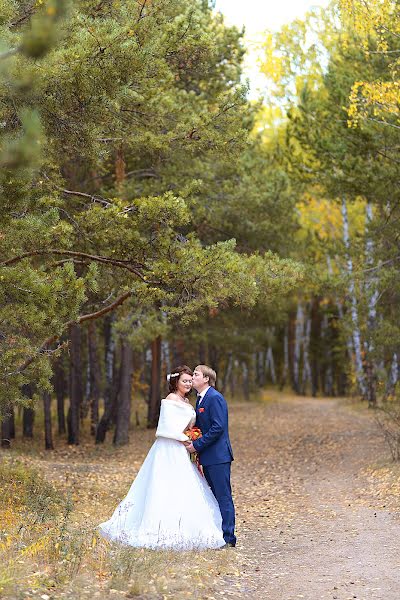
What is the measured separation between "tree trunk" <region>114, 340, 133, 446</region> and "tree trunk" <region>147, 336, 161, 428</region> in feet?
9.57

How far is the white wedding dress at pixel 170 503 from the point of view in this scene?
26.0 feet

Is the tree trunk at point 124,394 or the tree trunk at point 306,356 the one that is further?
the tree trunk at point 306,356

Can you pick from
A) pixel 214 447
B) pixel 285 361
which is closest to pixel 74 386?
pixel 214 447

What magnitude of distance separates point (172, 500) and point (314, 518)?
3.18 metres

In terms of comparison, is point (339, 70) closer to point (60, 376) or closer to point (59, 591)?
point (60, 376)

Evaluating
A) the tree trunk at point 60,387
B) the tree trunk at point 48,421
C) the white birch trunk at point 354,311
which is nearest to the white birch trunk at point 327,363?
the white birch trunk at point 354,311

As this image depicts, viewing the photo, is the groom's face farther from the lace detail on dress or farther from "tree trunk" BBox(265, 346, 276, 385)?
"tree trunk" BBox(265, 346, 276, 385)

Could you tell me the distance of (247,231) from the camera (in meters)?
19.6

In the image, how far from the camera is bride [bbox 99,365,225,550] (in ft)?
26.0

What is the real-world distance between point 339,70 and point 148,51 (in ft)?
30.1

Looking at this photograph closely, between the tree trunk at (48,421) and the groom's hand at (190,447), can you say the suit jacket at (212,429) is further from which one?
the tree trunk at (48,421)

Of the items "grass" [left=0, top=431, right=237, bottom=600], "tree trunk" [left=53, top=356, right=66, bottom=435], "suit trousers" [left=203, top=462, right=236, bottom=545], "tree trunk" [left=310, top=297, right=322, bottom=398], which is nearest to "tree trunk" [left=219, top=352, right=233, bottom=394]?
"tree trunk" [left=310, top=297, right=322, bottom=398]

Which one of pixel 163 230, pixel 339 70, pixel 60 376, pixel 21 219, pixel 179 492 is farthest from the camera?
pixel 60 376

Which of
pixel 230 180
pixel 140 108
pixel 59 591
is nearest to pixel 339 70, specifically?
pixel 230 180
